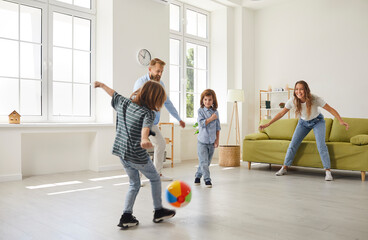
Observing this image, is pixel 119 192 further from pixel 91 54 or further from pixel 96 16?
pixel 96 16

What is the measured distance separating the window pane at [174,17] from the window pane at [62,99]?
2.61m

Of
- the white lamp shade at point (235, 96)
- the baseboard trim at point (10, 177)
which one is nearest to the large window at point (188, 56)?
the white lamp shade at point (235, 96)

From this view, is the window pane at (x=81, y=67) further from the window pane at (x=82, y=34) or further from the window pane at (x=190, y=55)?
the window pane at (x=190, y=55)

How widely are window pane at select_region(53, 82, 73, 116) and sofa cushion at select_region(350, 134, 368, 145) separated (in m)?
3.97

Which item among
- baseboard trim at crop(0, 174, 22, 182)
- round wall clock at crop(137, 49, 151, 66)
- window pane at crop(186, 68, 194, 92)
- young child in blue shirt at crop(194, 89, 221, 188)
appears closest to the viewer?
young child in blue shirt at crop(194, 89, 221, 188)

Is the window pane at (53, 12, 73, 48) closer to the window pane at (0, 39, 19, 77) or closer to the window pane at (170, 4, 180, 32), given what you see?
the window pane at (0, 39, 19, 77)

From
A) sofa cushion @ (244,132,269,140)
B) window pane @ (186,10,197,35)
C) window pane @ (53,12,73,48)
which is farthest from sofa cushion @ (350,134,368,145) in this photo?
window pane @ (53,12,73,48)

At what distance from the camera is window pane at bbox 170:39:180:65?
6916 millimetres

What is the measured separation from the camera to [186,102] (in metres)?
7.22

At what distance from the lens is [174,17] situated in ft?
23.0

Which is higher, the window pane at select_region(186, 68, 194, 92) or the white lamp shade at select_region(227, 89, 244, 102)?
the window pane at select_region(186, 68, 194, 92)

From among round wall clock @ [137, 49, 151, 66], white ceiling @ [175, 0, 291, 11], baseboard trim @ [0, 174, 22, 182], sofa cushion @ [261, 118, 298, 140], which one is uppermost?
white ceiling @ [175, 0, 291, 11]

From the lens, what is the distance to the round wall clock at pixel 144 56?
5673 millimetres

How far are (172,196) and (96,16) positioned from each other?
4133 mm
